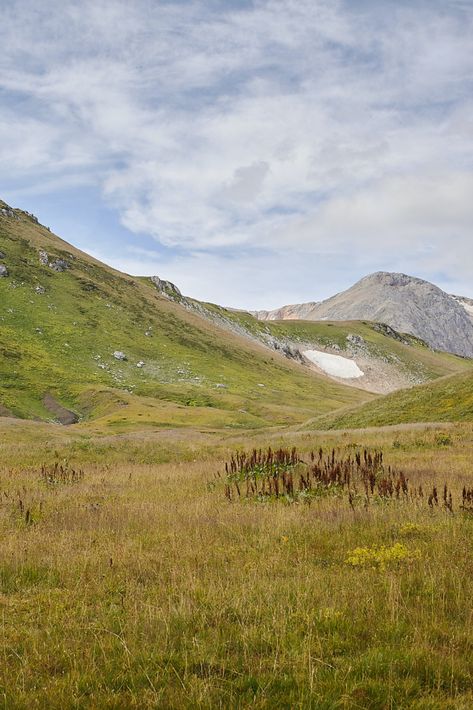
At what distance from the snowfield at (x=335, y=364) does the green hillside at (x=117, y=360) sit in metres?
28.9

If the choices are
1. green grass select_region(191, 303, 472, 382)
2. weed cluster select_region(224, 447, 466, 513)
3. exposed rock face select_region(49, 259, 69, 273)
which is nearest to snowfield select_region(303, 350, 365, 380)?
green grass select_region(191, 303, 472, 382)

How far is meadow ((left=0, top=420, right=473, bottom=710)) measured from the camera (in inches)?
176

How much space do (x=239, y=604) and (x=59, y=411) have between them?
64451 millimetres

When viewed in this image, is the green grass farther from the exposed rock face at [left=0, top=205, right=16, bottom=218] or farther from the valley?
the valley

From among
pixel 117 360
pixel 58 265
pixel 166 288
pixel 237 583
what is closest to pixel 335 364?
pixel 166 288

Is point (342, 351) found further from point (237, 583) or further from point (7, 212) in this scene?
point (237, 583)

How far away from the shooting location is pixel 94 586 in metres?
6.78

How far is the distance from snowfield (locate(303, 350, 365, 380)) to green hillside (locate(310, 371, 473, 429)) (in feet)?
397

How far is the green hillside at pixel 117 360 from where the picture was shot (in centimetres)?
6888

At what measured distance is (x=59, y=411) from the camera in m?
66.0

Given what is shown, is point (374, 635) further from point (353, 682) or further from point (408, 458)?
point (408, 458)

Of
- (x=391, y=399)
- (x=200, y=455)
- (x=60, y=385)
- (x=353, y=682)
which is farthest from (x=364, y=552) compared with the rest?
(x=60, y=385)

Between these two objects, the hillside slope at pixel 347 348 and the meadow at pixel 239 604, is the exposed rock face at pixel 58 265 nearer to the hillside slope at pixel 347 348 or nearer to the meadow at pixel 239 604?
the hillside slope at pixel 347 348

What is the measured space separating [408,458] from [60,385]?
63.9 meters
